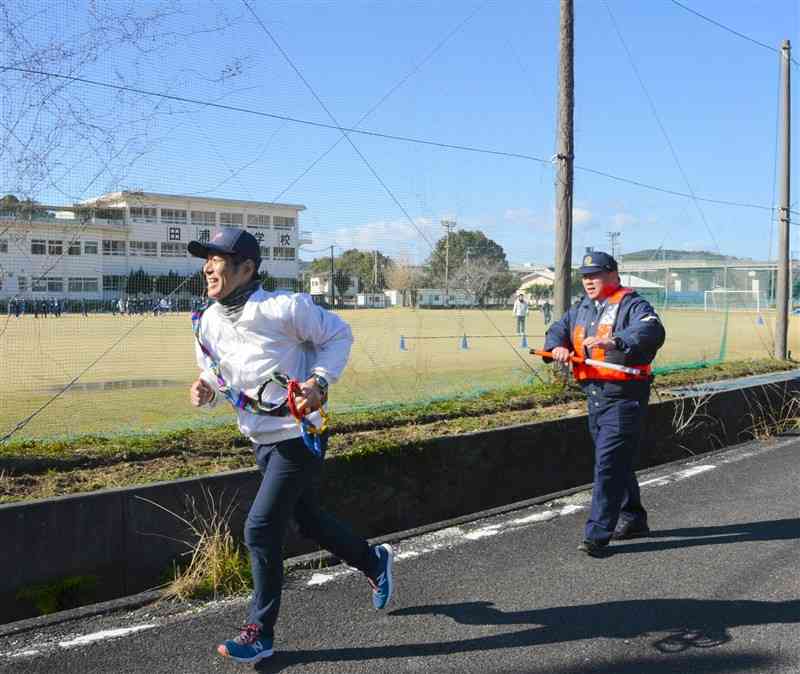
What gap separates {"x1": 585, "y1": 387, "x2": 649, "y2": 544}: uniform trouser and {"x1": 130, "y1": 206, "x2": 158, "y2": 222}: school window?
3.74m

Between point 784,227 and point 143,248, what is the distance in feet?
44.7

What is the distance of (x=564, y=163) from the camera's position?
10.5 m

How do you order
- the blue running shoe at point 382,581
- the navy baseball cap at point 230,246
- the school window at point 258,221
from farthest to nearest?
the school window at point 258,221
the blue running shoe at point 382,581
the navy baseball cap at point 230,246

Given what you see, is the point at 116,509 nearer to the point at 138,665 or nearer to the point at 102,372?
the point at 138,665

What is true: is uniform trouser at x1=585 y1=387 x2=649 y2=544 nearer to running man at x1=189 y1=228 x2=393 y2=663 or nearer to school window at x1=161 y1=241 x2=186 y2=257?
running man at x1=189 y1=228 x2=393 y2=663

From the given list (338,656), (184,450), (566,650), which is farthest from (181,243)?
(566,650)

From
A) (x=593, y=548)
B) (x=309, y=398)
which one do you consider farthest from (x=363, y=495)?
(x=309, y=398)

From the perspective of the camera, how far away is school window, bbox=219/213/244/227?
23.6ft

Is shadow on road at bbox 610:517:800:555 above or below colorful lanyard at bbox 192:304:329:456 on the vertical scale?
below

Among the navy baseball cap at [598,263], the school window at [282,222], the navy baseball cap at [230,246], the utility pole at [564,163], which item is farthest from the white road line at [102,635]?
the utility pole at [564,163]

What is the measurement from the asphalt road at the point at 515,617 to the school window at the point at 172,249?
10.4 ft

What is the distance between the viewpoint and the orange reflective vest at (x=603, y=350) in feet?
18.0

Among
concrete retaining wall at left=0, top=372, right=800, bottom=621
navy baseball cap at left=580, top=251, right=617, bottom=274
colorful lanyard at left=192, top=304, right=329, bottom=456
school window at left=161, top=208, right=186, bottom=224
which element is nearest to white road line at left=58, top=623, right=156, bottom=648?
concrete retaining wall at left=0, top=372, right=800, bottom=621

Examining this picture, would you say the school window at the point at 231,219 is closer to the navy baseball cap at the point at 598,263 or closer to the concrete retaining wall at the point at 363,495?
the concrete retaining wall at the point at 363,495
